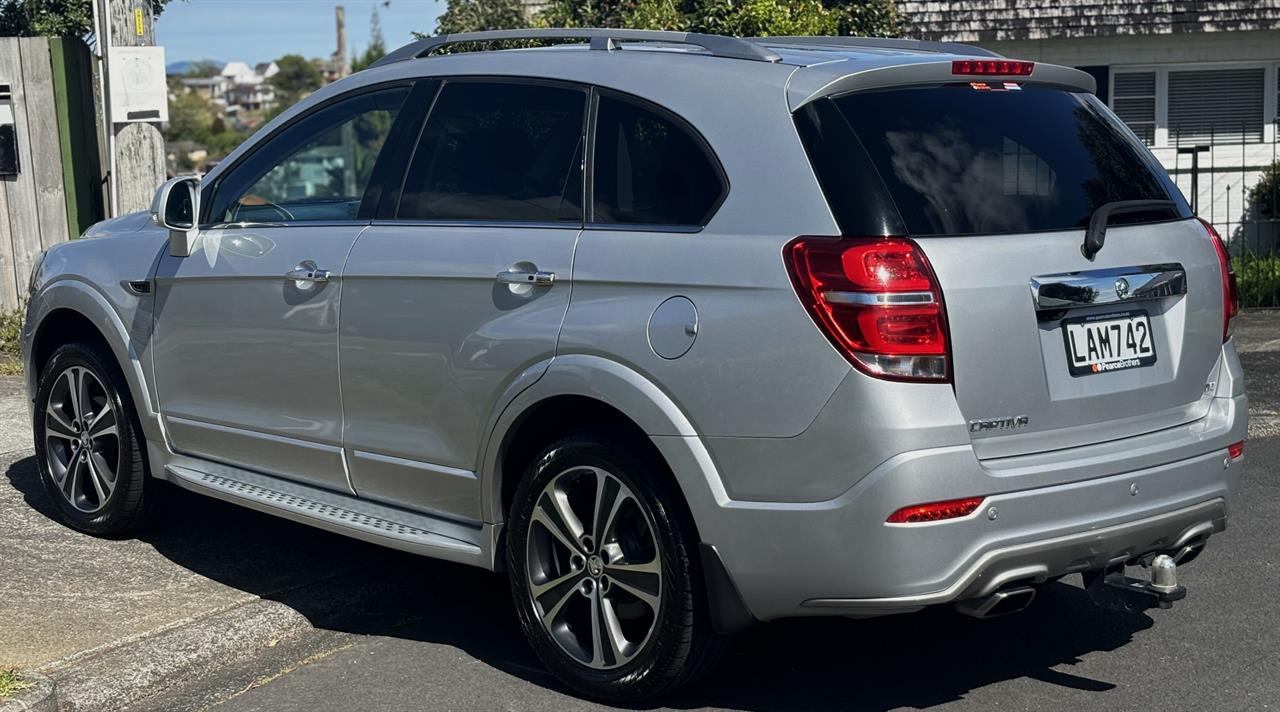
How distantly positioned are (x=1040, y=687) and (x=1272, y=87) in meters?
15.0

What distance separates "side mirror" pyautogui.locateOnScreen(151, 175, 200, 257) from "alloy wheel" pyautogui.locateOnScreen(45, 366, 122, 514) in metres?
0.81

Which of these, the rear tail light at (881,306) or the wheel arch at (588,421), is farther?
the wheel arch at (588,421)

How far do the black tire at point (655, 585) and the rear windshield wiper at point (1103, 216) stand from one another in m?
1.30

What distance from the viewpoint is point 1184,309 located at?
4375 millimetres

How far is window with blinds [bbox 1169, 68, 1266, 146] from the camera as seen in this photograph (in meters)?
17.8

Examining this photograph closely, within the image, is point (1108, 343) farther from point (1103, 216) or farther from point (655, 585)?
point (655, 585)

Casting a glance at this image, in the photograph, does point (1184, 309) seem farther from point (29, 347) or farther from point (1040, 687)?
point (29, 347)

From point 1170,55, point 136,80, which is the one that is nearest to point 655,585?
point 136,80

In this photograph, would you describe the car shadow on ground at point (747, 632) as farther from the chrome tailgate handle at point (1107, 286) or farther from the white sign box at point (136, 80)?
the white sign box at point (136, 80)

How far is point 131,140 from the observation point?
10680 millimetres

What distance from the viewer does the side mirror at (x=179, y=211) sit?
570 cm

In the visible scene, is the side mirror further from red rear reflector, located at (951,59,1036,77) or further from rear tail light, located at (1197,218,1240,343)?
rear tail light, located at (1197,218,1240,343)

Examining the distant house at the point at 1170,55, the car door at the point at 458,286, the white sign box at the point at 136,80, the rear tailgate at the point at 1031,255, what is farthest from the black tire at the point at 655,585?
the distant house at the point at 1170,55

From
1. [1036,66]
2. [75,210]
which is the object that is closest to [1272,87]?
[75,210]
